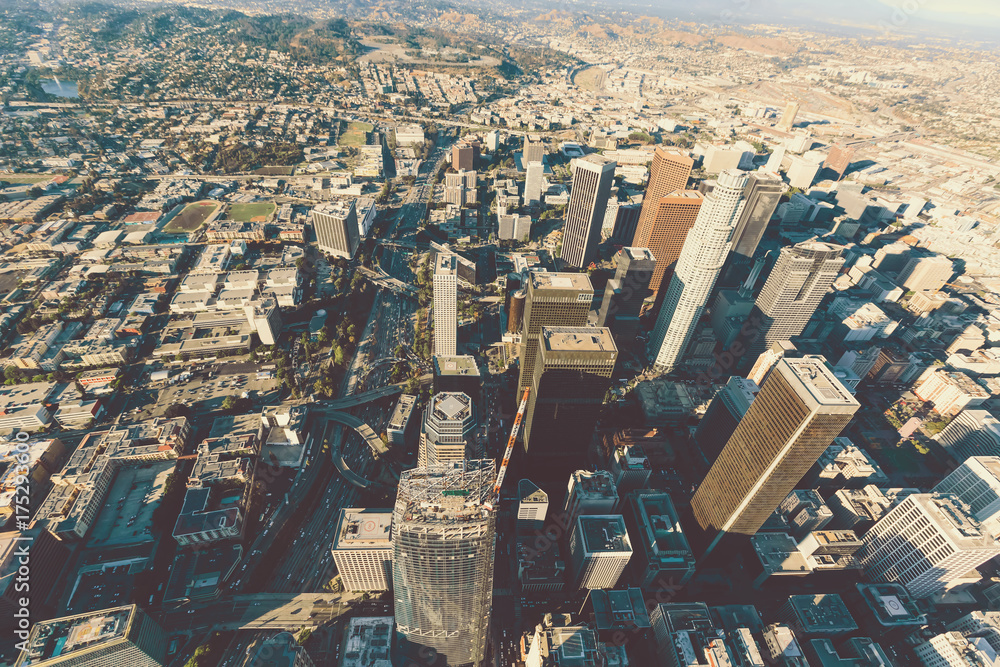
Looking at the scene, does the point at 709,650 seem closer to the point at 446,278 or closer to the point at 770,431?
the point at 770,431

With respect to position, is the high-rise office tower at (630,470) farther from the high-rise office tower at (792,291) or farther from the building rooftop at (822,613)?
the high-rise office tower at (792,291)

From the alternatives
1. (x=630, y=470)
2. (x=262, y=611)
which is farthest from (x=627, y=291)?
(x=262, y=611)

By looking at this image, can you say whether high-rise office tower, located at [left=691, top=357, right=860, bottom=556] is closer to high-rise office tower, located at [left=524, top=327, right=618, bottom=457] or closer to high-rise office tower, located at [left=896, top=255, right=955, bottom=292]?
high-rise office tower, located at [left=524, top=327, right=618, bottom=457]

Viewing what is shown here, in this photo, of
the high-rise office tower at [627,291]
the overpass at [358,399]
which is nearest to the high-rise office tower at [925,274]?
the high-rise office tower at [627,291]

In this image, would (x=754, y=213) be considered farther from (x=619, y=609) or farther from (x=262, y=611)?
(x=262, y=611)

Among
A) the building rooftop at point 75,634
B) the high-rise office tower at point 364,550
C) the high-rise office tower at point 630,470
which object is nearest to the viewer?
the building rooftop at point 75,634

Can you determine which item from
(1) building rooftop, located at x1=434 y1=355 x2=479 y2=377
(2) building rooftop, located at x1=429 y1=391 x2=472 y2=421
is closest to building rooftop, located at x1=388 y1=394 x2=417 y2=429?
(1) building rooftop, located at x1=434 y1=355 x2=479 y2=377
